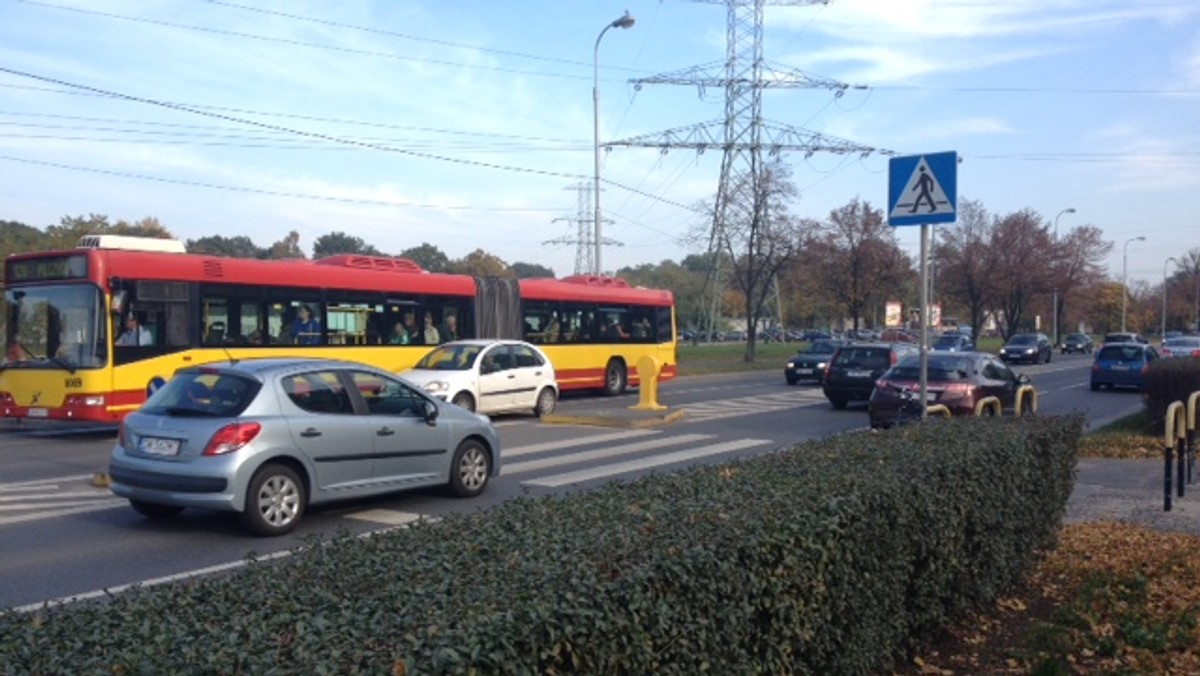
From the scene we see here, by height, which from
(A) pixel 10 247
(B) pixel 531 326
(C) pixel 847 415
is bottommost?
(C) pixel 847 415

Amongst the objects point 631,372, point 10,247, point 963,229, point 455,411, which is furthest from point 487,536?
point 963,229

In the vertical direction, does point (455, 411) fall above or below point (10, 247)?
below

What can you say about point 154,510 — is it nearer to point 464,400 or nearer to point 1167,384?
point 464,400

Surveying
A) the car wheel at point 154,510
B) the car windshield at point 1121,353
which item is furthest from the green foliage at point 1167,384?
the car windshield at point 1121,353

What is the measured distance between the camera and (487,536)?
4.39 meters

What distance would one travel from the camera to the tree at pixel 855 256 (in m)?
54.6

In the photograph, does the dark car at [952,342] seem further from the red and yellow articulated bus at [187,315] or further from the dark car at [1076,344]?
the red and yellow articulated bus at [187,315]

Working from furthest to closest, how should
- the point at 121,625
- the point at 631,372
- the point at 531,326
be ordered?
the point at 631,372 < the point at 531,326 < the point at 121,625

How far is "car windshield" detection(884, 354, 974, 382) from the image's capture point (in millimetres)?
19016

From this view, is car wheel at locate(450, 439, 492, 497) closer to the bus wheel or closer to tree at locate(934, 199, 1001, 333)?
the bus wheel

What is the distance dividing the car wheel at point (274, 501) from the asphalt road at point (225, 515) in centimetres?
13

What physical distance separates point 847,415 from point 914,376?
14.3 ft

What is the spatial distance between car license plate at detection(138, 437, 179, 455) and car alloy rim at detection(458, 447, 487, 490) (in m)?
3.11

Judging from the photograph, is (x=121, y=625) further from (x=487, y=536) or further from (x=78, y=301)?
(x=78, y=301)
